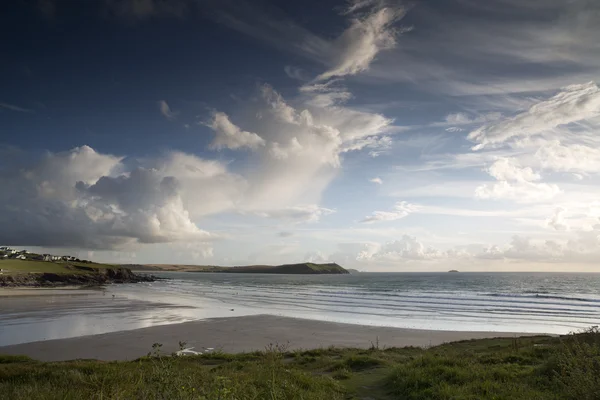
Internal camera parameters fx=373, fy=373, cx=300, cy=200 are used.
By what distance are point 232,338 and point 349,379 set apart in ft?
51.1

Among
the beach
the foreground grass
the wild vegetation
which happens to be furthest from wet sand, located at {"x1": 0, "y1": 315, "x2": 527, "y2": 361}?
the wild vegetation

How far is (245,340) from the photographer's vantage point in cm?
2631

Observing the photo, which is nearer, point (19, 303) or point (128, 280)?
point (19, 303)

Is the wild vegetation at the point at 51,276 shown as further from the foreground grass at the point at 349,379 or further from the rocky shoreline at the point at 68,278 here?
the foreground grass at the point at 349,379

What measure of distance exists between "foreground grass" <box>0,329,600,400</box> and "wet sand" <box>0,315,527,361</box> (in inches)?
221

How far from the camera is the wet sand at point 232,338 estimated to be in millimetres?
21875

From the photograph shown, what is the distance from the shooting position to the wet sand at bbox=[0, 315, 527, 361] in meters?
21.9

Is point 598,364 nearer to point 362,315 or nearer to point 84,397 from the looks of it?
point 84,397

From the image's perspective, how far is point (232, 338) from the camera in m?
27.0

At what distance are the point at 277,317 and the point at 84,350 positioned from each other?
2046cm

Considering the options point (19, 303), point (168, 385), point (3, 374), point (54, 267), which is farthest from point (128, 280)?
point (168, 385)

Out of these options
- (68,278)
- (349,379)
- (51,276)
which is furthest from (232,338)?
(68,278)

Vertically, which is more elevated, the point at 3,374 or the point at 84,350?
the point at 3,374

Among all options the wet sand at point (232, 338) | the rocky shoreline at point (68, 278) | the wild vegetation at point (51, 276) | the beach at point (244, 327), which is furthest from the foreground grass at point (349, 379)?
the wild vegetation at point (51, 276)
